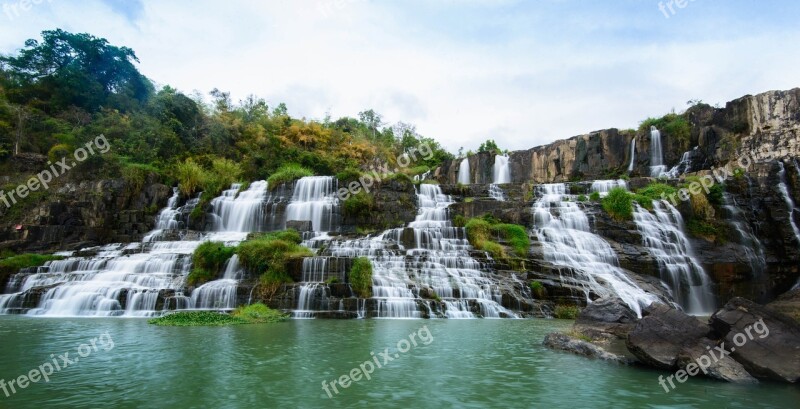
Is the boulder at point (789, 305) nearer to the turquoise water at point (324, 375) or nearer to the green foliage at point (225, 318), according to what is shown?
the turquoise water at point (324, 375)

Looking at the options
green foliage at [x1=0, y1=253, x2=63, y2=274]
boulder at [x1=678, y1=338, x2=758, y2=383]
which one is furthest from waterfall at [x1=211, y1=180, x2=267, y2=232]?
boulder at [x1=678, y1=338, x2=758, y2=383]

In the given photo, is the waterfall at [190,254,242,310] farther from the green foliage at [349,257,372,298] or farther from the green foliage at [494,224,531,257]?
the green foliage at [494,224,531,257]

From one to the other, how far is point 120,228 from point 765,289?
3144 cm

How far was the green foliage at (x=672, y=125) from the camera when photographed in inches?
1164

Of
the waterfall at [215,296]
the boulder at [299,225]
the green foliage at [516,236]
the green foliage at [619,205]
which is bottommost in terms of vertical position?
the waterfall at [215,296]

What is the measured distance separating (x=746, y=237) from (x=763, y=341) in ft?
57.1

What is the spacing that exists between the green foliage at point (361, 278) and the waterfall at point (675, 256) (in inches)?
474

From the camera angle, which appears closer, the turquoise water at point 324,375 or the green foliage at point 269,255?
the turquoise water at point 324,375

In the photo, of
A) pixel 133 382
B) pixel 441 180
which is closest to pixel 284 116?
pixel 441 180

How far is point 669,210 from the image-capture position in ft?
70.4

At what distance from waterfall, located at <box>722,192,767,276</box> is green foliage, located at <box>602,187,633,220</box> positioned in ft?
14.6

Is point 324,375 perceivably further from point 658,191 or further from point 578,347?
point 658,191

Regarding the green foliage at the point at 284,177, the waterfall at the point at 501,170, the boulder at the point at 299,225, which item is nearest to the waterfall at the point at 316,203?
the green foliage at the point at 284,177

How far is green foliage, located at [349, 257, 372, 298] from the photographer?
1519 centimetres
